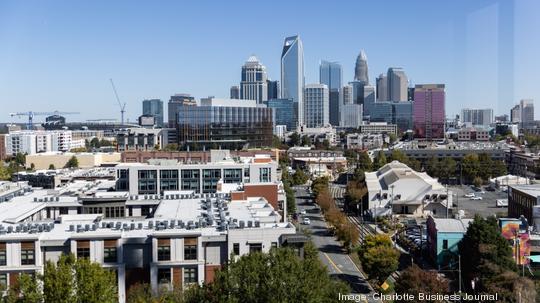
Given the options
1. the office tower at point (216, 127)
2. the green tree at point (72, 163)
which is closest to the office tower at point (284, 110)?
the office tower at point (216, 127)

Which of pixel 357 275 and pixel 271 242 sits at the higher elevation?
pixel 271 242

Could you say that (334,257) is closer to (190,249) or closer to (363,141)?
(190,249)

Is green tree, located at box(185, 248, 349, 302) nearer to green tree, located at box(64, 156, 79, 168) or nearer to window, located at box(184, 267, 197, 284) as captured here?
window, located at box(184, 267, 197, 284)

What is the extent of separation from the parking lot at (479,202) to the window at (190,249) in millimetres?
6015

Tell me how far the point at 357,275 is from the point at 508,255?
145 cm

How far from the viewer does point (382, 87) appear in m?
44.1

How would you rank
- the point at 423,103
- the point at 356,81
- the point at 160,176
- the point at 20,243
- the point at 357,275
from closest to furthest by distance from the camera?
the point at 20,243 < the point at 357,275 < the point at 160,176 < the point at 423,103 < the point at 356,81

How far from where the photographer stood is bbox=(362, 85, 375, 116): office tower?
46.9m

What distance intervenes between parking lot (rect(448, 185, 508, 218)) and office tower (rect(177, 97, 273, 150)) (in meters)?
6.75

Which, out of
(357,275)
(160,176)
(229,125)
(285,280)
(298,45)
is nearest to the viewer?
(285,280)

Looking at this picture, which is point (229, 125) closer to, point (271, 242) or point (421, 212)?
point (421, 212)

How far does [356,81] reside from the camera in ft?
170

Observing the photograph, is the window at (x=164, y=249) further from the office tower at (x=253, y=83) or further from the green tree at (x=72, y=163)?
the office tower at (x=253, y=83)

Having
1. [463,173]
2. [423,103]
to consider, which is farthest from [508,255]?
[423,103]
